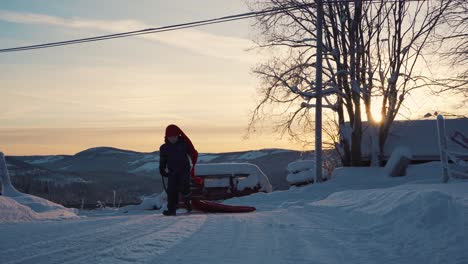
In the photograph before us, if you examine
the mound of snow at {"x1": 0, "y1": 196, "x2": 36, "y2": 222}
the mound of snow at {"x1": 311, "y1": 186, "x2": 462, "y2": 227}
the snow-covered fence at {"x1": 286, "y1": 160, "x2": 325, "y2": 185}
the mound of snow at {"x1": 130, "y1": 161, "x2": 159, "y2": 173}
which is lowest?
the mound of snow at {"x1": 0, "y1": 196, "x2": 36, "y2": 222}

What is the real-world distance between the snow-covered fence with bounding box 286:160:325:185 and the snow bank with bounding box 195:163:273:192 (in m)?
1.36

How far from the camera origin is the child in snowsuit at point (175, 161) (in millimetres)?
12352

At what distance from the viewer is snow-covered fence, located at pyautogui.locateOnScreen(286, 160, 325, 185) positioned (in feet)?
93.5

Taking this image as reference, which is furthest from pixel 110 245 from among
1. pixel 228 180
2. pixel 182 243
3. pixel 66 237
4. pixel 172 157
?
pixel 228 180

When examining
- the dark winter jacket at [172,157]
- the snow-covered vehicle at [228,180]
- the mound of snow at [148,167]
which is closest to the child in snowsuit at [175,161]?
the dark winter jacket at [172,157]

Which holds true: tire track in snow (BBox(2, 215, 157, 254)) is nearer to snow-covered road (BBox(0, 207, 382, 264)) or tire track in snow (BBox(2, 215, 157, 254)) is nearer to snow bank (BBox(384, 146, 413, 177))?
snow-covered road (BBox(0, 207, 382, 264))

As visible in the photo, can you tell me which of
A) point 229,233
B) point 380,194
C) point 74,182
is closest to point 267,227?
point 229,233

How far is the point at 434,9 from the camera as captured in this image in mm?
29266

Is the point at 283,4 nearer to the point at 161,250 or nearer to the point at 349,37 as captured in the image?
the point at 349,37

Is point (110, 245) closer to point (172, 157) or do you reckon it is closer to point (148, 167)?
point (172, 157)

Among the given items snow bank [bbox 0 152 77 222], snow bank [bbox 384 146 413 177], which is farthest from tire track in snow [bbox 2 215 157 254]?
snow bank [bbox 384 146 413 177]

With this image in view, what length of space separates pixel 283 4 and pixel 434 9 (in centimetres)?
753

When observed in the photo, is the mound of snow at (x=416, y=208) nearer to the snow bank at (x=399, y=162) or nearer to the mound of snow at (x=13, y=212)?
the mound of snow at (x=13, y=212)

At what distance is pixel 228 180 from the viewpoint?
27.7 metres
